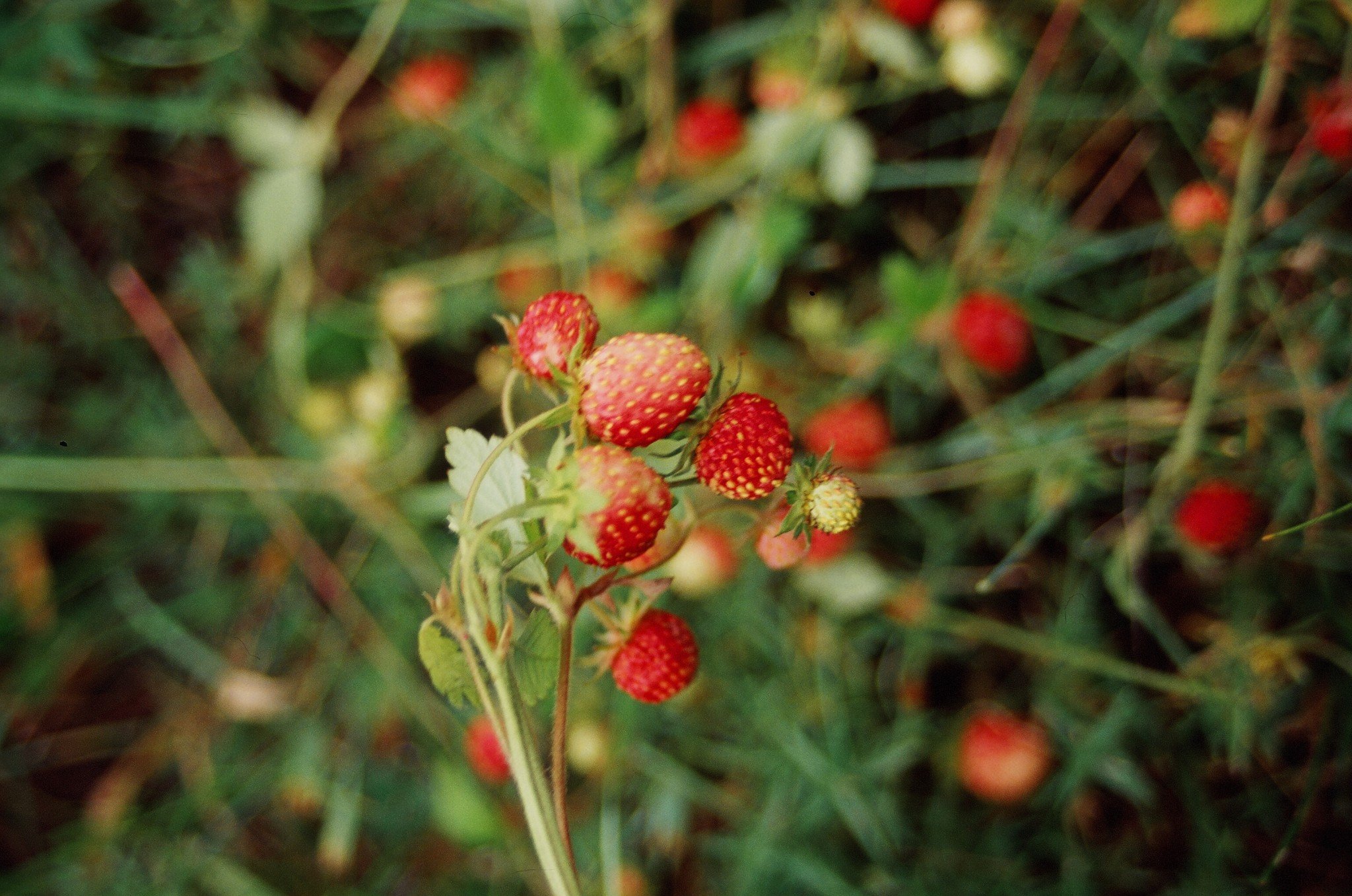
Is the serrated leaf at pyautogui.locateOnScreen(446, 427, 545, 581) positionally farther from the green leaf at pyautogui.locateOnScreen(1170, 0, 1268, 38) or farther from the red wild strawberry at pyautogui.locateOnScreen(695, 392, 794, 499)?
the green leaf at pyautogui.locateOnScreen(1170, 0, 1268, 38)

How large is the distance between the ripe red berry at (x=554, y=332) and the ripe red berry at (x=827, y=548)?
0.48 metres

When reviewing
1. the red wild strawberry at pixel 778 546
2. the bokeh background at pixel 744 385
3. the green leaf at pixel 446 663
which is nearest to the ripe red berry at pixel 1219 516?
the bokeh background at pixel 744 385

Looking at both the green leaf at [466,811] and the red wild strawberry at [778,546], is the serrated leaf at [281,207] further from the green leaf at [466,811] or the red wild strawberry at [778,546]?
the red wild strawberry at [778,546]

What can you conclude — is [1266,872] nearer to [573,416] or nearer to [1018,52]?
[573,416]

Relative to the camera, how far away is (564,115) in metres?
0.98

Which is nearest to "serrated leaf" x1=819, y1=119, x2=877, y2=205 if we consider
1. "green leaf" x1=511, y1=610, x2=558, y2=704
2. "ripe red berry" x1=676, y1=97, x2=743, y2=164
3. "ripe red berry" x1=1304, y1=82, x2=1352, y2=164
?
"ripe red berry" x1=676, y1=97, x2=743, y2=164

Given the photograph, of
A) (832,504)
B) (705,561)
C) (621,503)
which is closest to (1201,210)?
(705,561)

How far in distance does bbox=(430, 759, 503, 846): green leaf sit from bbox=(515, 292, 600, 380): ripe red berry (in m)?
0.63

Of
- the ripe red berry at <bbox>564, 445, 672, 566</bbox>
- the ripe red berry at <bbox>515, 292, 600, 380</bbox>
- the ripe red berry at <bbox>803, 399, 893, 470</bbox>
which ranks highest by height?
the ripe red berry at <bbox>803, 399, 893, 470</bbox>

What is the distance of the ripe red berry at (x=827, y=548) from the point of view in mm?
965

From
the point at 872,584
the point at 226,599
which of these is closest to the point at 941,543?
the point at 872,584

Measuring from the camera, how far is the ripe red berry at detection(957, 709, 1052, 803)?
101 centimetres

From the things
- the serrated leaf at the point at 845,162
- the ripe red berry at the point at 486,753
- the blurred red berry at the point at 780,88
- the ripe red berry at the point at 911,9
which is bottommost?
the ripe red berry at the point at 486,753

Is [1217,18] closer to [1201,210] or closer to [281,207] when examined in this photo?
[1201,210]
